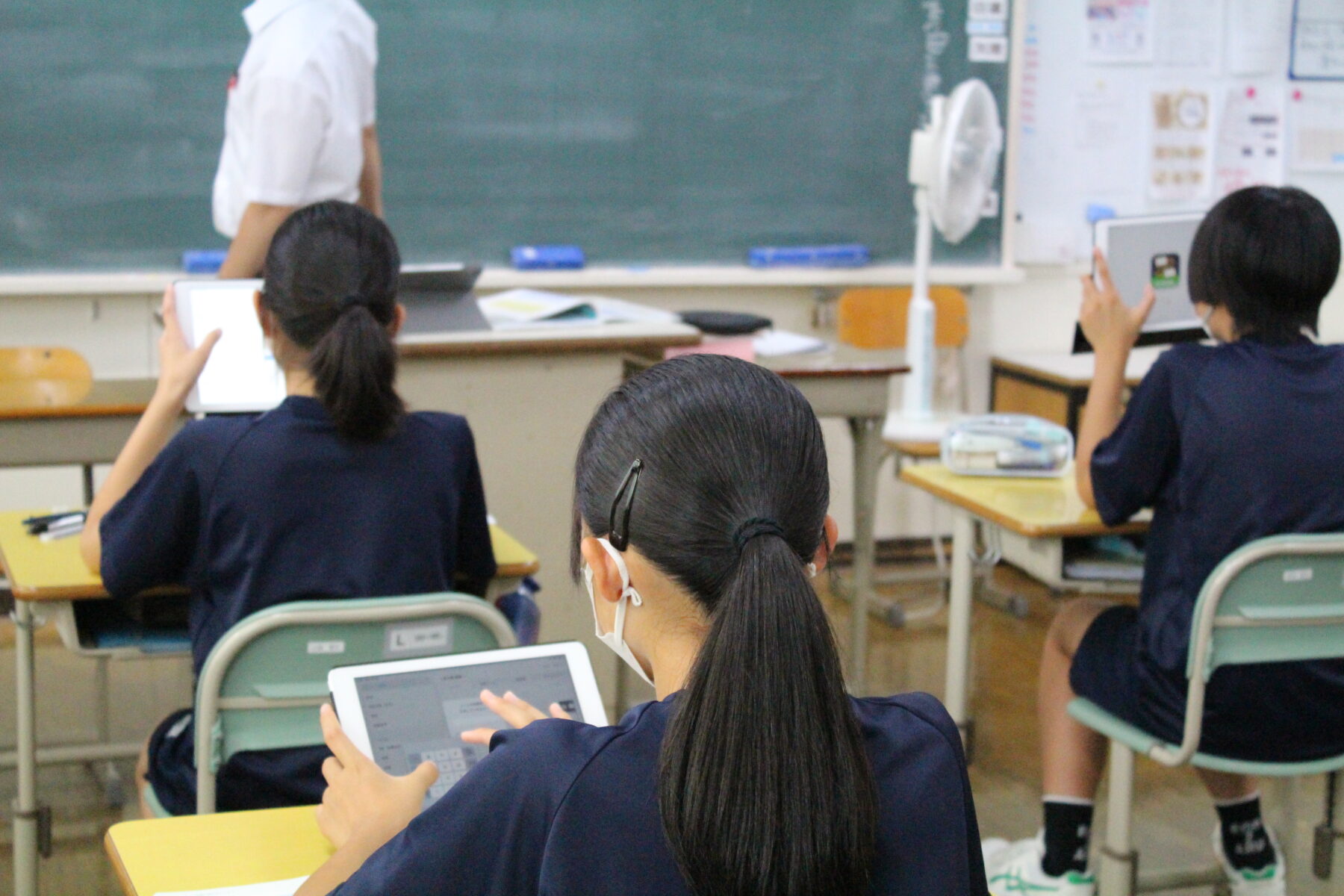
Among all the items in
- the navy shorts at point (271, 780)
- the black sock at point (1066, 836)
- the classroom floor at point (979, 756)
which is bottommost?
the classroom floor at point (979, 756)

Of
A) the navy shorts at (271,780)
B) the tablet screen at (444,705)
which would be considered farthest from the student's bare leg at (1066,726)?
the tablet screen at (444,705)

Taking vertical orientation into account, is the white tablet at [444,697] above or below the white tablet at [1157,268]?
below

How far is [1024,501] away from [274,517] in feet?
4.50

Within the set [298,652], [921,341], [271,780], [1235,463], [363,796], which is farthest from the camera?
[921,341]

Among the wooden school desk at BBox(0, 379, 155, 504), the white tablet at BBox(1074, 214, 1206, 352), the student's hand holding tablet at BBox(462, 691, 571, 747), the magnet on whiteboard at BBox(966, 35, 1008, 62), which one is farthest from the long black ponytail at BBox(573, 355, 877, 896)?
the magnet on whiteboard at BBox(966, 35, 1008, 62)

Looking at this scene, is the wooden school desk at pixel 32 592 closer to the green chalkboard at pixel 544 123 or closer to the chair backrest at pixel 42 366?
the chair backrest at pixel 42 366

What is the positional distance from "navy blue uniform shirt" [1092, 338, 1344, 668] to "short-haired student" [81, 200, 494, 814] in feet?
3.51

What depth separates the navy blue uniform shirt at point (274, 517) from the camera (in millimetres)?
1766

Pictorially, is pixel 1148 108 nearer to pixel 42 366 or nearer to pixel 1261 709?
pixel 1261 709

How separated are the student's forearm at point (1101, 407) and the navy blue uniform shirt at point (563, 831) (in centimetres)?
158

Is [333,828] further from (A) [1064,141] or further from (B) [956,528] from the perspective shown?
(A) [1064,141]

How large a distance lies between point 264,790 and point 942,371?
3193mm

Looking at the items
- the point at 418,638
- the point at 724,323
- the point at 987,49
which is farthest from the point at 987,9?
the point at 418,638

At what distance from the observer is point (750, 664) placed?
2.82ft
